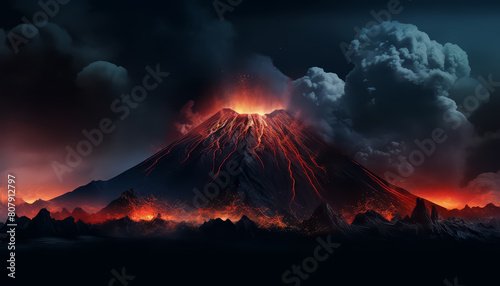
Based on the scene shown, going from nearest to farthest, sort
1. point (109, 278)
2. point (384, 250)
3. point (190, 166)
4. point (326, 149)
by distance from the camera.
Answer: point (109, 278), point (384, 250), point (190, 166), point (326, 149)

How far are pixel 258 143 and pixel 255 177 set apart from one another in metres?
12.3

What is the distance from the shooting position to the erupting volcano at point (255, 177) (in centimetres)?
8619

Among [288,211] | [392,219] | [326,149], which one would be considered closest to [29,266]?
[288,211]

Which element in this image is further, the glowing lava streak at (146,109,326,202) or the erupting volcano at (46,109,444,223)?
the glowing lava streak at (146,109,326,202)

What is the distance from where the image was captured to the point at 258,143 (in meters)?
100

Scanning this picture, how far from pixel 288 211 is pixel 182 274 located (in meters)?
28.6

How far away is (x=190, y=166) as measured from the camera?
9638 centimetres

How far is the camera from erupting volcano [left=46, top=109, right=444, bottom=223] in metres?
86.2

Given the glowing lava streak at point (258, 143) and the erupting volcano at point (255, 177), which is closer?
the erupting volcano at point (255, 177)

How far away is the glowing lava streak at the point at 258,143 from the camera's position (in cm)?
9675

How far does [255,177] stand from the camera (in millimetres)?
89562

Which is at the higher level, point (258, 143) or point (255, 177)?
point (258, 143)

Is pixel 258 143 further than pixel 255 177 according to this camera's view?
Yes

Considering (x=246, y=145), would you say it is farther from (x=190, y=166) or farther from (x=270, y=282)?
(x=270, y=282)
